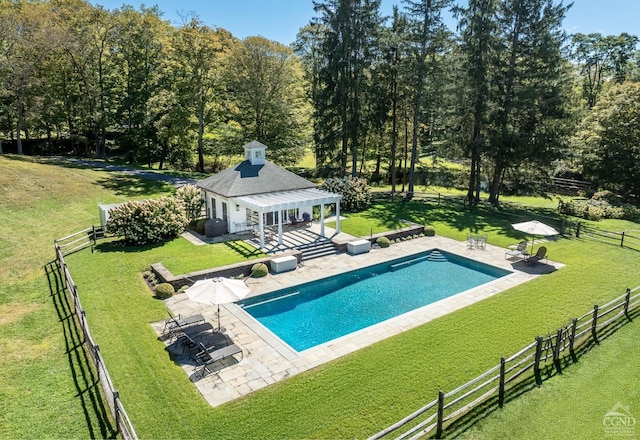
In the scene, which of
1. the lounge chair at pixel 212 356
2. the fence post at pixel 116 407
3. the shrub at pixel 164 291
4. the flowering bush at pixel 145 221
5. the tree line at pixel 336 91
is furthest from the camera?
the tree line at pixel 336 91

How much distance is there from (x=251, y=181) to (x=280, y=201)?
330 cm

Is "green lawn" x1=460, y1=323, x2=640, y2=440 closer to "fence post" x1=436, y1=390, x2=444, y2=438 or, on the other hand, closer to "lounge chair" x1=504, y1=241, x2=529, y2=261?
"fence post" x1=436, y1=390, x2=444, y2=438

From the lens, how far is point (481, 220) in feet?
90.9

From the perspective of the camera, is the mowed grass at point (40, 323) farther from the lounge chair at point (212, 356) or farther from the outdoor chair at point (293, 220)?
the outdoor chair at point (293, 220)

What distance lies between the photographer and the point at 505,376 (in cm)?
1078

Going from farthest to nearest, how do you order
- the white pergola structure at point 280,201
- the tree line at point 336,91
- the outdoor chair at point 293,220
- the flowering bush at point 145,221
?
the tree line at point 336,91 < the outdoor chair at point 293,220 < the white pergola structure at point 280,201 < the flowering bush at point 145,221

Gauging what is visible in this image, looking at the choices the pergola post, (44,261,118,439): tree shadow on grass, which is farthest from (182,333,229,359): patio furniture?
the pergola post

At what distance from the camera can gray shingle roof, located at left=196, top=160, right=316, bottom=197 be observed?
2298 cm

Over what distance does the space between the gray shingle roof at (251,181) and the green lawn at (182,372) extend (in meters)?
4.23

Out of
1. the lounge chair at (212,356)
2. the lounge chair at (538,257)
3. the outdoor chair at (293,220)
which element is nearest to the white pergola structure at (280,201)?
the outdoor chair at (293,220)

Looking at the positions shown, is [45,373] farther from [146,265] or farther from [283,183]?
[283,183]

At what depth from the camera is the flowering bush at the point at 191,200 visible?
24.3 meters

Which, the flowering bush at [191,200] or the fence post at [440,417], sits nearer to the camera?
the fence post at [440,417]

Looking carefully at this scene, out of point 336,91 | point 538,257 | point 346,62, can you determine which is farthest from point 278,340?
point 346,62
